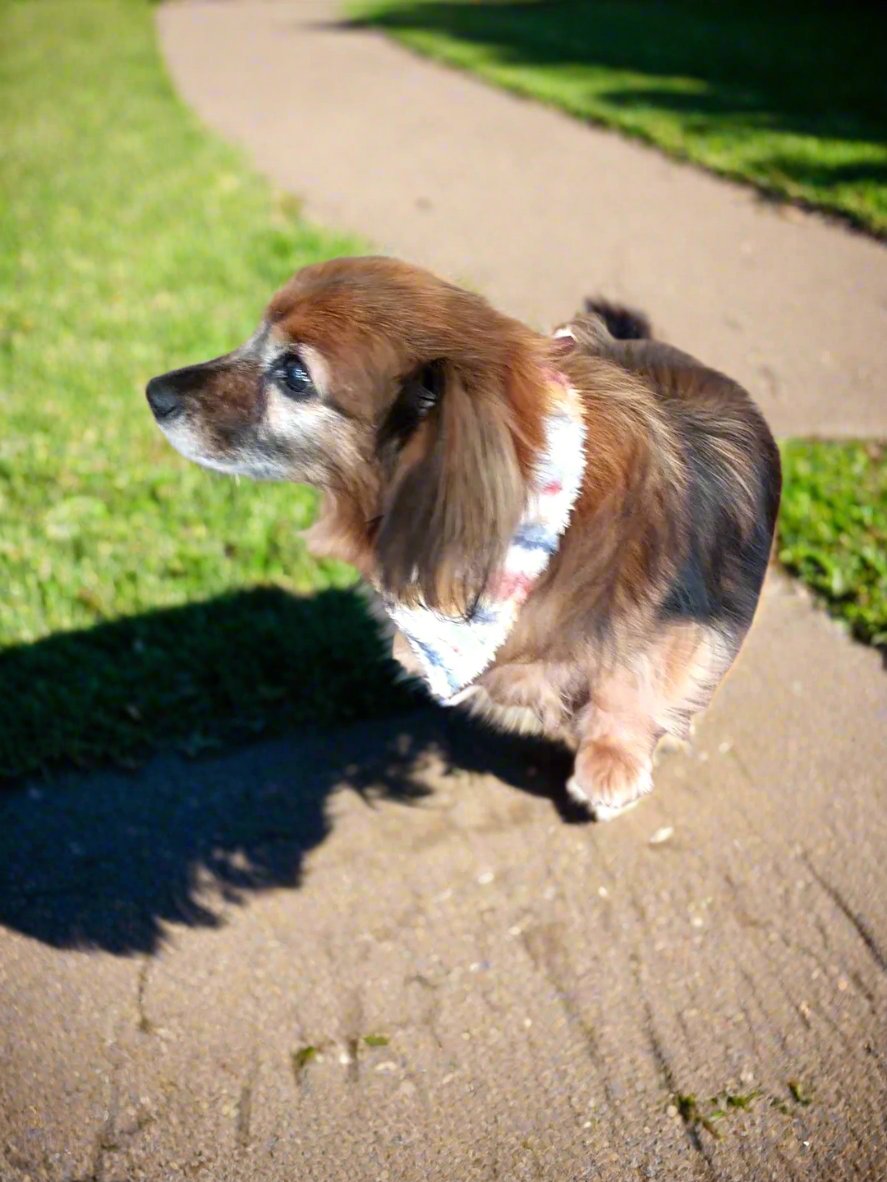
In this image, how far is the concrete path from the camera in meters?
2.29

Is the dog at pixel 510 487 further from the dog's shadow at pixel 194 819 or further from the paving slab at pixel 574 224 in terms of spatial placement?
the paving slab at pixel 574 224

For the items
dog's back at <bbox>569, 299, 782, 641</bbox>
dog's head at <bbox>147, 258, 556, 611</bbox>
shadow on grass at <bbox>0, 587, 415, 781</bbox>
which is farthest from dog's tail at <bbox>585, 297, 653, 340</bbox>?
shadow on grass at <bbox>0, 587, 415, 781</bbox>

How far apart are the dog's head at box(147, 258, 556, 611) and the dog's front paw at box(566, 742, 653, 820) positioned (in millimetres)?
528

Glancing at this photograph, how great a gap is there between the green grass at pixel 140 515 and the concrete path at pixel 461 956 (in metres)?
0.27

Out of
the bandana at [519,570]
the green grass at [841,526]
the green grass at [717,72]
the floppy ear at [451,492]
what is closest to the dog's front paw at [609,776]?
the bandana at [519,570]

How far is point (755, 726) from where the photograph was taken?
3.33m

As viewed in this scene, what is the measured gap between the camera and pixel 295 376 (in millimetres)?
2352

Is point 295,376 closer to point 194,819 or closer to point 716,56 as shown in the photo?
point 194,819

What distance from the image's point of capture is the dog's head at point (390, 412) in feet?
6.62

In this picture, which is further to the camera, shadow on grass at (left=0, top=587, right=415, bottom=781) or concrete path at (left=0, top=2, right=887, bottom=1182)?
shadow on grass at (left=0, top=587, right=415, bottom=781)

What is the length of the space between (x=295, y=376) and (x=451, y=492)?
0.59 m

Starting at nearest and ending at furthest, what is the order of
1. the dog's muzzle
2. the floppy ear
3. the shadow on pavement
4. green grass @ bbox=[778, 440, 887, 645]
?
the floppy ear
the dog's muzzle
green grass @ bbox=[778, 440, 887, 645]
the shadow on pavement

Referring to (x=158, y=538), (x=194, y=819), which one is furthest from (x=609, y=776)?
(x=158, y=538)

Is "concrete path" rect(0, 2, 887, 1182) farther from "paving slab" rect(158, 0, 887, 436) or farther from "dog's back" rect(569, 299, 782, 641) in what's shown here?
"paving slab" rect(158, 0, 887, 436)
